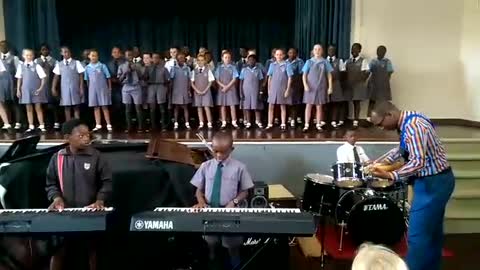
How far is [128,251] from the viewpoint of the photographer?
450 centimetres

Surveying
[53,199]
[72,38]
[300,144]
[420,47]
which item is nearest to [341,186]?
[300,144]

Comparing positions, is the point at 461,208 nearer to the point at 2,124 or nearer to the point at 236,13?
the point at 236,13

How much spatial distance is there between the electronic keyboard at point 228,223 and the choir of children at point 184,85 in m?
4.66

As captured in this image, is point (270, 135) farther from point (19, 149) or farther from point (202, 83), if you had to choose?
point (19, 149)

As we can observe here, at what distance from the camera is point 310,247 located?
4.98 metres

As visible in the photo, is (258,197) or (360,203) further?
(360,203)

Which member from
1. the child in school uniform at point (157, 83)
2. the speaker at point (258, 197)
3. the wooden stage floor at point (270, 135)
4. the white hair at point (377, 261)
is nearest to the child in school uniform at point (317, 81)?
the wooden stage floor at point (270, 135)

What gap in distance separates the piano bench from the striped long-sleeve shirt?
162 cm

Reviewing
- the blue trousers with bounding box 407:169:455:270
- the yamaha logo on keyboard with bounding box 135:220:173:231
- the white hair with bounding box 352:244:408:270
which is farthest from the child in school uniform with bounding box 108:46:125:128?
the white hair with bounding box 352:244:408:270

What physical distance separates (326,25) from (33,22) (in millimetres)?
5098

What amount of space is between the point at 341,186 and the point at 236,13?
20.7 ft

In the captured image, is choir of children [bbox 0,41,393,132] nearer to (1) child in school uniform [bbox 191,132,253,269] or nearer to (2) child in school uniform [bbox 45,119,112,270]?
(2) child in school uniform [bbox 45,119,112,270]

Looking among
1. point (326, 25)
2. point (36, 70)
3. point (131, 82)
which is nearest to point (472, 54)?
point (326, 25)

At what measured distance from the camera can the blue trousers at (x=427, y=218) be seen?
3.58 meters
